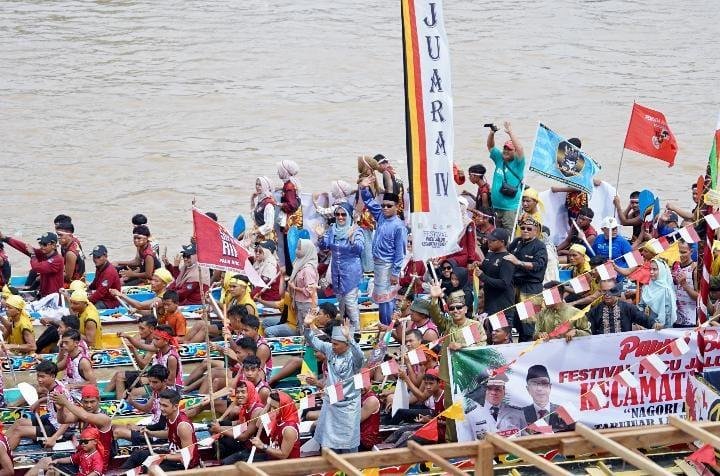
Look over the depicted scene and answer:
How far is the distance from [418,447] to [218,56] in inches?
961

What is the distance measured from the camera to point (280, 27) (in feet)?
113

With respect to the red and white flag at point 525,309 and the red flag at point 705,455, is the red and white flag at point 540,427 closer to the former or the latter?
the red and white flag at point 525,309

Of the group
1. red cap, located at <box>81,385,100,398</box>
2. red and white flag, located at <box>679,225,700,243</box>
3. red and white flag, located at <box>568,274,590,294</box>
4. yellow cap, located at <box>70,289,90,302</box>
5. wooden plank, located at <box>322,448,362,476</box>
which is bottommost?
red cap, located at <box>81,385,100,398</box>

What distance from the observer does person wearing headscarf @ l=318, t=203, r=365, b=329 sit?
45.5 ft

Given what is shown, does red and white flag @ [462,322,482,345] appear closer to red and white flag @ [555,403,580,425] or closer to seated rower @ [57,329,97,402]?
red and white flag @ [555,403,580,425]

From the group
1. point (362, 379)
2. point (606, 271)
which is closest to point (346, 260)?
point (362, 379)

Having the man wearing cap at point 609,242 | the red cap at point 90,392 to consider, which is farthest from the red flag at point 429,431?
the man wearing cap at point 609,242

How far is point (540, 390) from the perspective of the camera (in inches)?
433

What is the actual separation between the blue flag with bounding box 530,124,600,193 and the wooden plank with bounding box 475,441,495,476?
6055 mm

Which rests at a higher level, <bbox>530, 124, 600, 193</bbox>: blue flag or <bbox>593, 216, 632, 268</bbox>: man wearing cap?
<bbox>530, 124, 600, 193</bbox>: blue flag

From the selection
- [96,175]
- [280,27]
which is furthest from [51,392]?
[280,27]

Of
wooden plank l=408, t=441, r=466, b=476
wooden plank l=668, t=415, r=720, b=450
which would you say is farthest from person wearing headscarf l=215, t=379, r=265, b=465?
wooden plank l=668, t=415, r=720, b=450

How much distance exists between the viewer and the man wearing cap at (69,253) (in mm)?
15359

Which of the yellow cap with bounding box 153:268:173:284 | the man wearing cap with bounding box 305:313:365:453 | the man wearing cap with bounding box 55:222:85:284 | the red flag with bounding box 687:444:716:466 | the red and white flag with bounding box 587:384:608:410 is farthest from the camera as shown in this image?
the man wearing cap with bounding box 55:222:85:284
